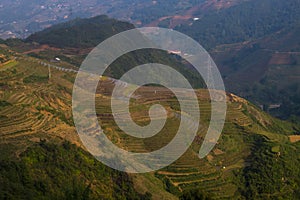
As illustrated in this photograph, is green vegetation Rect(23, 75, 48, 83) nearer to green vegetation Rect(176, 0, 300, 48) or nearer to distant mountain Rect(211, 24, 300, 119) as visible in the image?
distant mountain Rect(211, 24, 300, 119)

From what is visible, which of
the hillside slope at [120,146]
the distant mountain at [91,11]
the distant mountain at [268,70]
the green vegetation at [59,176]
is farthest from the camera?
the distant mountain at [91,11]

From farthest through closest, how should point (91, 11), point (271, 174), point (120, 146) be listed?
point (91, 11) < point (120, 146) < point (271, 174)

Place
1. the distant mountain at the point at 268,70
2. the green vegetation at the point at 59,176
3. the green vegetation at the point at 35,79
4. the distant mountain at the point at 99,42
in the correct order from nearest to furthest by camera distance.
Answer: the green vegetation at the point at 59,176, the green vegetation at the point at 35,79, the distant mountain at the point at 99,42, the distant mountain at the point at 268,70

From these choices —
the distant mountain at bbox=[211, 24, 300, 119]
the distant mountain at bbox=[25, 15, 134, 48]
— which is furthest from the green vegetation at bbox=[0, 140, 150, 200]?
the distant mountain at bbox=[25, 15, 134, 48]

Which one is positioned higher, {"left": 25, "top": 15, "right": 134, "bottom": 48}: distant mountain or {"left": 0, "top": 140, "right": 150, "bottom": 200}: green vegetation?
{"left": 0, "top": 140, "right": 150, "bottom": 200}: green vegetation

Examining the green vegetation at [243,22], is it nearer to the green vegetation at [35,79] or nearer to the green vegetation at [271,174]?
the green vegetation at [35,79]

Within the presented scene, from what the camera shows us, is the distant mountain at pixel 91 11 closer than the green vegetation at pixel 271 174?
No

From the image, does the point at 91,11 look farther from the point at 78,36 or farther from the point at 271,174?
the point at 271,174

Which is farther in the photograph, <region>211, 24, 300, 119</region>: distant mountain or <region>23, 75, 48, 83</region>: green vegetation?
<region>211, 24, 300, 119</region>: distant mountain

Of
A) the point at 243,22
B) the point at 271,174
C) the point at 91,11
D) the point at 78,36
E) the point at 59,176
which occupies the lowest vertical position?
the point at 91,11

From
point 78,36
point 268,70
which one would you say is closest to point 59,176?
point 78,36

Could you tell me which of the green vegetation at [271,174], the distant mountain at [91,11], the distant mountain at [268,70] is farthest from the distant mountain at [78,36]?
the distant mountain at [91,11]

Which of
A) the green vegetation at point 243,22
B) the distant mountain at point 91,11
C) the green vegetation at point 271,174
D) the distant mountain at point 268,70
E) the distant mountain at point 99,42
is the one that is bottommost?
the distant mountain at point 91,11
